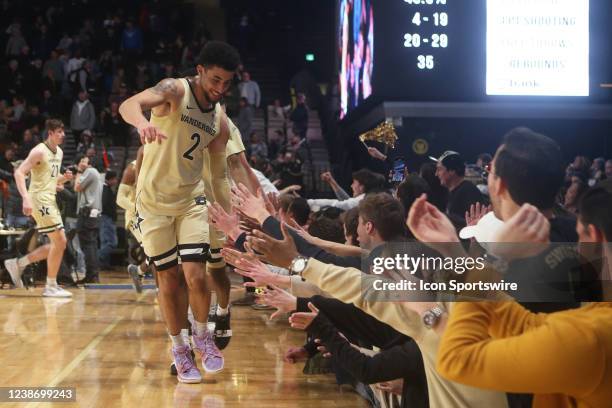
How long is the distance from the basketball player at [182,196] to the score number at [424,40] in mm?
8049

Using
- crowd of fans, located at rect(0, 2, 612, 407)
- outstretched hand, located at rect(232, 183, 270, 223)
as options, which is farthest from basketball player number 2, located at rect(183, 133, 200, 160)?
outstretched hand, located at rect(232, 183, 270, 223)

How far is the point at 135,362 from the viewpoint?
19.9ft

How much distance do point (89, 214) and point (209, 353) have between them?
7079mm

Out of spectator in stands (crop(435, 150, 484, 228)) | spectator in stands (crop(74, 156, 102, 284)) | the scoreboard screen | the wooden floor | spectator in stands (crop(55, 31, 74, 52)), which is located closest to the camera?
the wooden floor

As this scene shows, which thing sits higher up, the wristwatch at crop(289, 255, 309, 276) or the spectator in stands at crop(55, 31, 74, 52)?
the spectator in stands at crop(55, 31, 74, 52)

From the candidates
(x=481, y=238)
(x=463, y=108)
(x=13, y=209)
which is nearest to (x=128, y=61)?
(x=13, y=209)

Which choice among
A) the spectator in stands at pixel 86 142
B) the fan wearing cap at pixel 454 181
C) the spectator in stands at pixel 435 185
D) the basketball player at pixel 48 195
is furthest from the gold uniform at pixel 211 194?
the spectator in stands at pixel 86 142

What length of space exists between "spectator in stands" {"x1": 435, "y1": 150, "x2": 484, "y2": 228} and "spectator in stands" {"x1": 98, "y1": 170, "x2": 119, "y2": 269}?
885 centimetres

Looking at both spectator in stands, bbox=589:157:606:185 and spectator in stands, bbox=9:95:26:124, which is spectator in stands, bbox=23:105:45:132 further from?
spectator in stands, bbox=589:157:606:185

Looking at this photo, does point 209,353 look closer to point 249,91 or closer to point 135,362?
point 135,362

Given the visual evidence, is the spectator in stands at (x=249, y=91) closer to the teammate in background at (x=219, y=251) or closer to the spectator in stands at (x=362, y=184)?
the spectator in stands at (x=362, y=184)

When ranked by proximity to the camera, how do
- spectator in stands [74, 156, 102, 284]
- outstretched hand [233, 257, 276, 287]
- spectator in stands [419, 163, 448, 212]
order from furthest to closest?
spectator in stands [74, 156, 102, 284], spectator in stands [419, 163, 448, 212], outstretched hand [233, 257, 276, 287]

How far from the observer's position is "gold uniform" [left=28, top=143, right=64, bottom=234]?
10094 millimetres

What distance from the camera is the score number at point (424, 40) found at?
12953 millimetres
